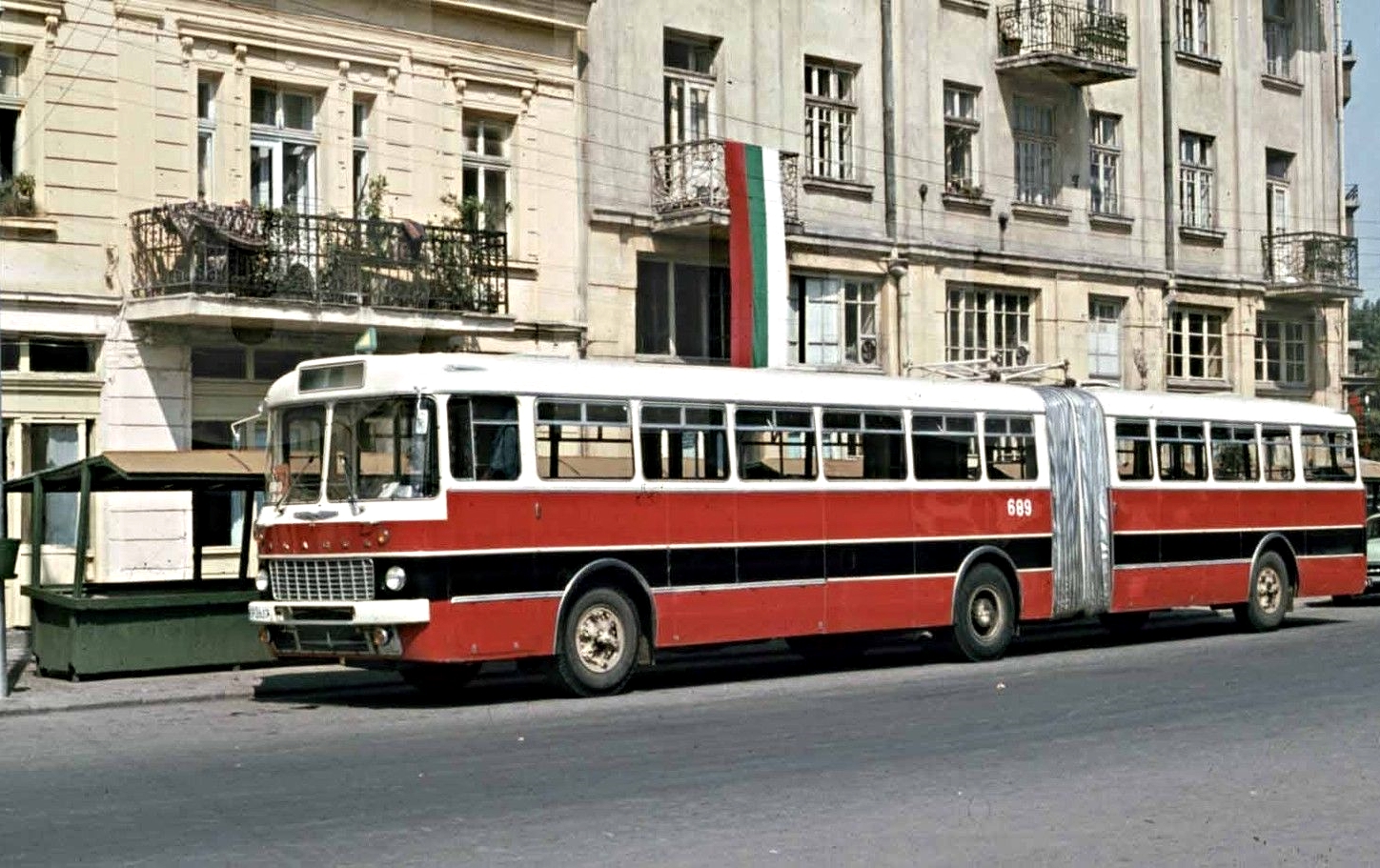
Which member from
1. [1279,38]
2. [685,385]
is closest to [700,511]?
[685,385]

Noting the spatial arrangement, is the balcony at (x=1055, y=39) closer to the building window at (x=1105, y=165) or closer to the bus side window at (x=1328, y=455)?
the building window at (x=1105, y=165)

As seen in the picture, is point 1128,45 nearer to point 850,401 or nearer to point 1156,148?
point 1156,148

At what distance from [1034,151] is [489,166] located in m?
12.9

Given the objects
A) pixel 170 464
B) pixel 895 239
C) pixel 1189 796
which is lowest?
pixel 1189 796

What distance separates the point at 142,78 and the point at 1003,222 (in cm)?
1719

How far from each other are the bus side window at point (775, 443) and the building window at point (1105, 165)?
63.2 ft

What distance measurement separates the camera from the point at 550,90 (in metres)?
29.6

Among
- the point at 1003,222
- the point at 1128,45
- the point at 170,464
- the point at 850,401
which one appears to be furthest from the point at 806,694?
the point at 1128,45

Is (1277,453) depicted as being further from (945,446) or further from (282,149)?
(282,149)

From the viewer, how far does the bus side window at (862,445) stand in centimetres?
2175

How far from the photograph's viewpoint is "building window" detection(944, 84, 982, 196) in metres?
36.2

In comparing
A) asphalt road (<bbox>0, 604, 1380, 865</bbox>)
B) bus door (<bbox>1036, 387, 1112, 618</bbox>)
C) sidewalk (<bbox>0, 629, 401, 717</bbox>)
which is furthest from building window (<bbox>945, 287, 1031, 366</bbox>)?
sidewalk (<bbox>0, 629, 401, 717</bbox>)

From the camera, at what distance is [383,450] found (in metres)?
18.2

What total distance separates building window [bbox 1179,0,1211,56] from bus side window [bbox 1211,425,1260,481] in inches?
609
